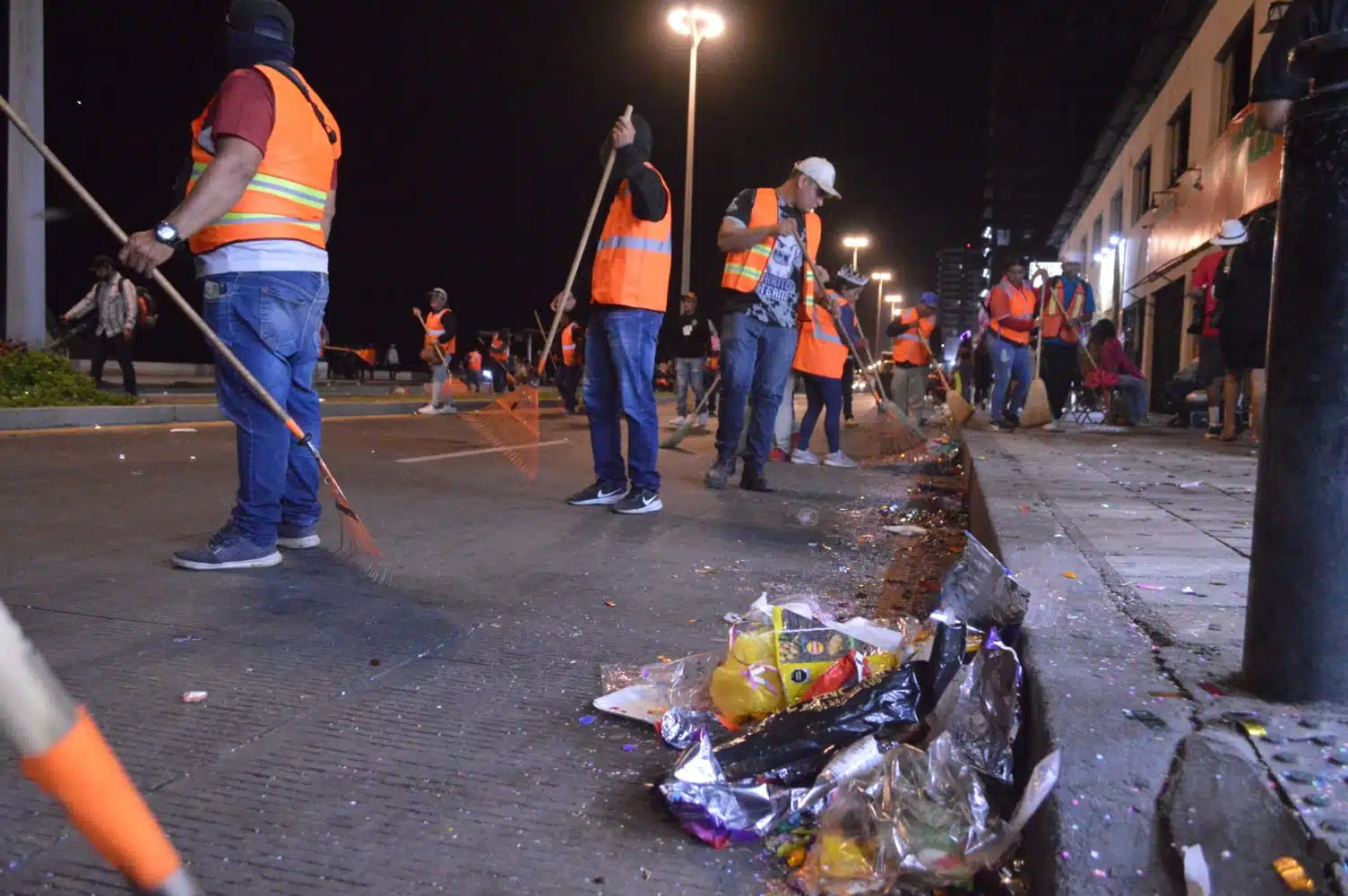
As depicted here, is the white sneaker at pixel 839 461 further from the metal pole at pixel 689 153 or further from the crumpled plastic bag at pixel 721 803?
the metal pole at pixel 689 153

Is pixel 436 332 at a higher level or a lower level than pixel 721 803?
higher

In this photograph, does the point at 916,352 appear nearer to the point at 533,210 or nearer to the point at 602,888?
the point at 602,888

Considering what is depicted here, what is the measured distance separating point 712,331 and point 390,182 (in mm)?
32151

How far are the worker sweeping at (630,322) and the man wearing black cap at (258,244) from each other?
1.71 m

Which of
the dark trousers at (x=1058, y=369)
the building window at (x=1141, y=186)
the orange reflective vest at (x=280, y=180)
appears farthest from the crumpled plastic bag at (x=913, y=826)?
the building window at (x=1141, y=186)

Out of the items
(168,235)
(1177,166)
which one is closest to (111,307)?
(168,235)

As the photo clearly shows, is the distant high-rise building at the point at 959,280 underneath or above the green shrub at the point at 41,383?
above

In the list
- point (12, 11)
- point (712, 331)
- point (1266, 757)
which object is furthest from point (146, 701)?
point (712, 331)

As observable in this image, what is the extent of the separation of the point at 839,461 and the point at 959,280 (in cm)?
7366

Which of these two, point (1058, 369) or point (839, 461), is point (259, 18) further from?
point (1058, 369)

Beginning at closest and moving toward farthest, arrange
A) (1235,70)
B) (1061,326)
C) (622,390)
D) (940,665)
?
(940,665), (622,390), (1061,326), (1235,70)

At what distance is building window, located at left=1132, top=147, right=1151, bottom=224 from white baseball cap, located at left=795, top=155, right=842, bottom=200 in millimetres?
16535

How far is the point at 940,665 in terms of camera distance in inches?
80.8

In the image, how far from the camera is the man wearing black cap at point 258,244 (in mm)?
3646
